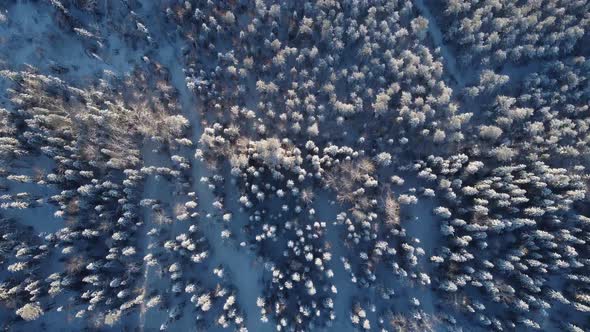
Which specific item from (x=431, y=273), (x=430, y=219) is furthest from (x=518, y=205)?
(x=431, y=273)

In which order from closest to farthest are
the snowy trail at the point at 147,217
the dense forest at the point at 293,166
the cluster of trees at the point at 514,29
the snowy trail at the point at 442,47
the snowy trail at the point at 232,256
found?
the dense forest at the point at 293,166, the snowy trail at the point at 147,217, the snowy trail at the point at 232,256, the cluster of trees at the point at 514,29, the snowy trail at the point at 442,47

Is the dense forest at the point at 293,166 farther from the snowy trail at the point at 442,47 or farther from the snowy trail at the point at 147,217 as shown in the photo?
the snowy trail at the point at 442,47

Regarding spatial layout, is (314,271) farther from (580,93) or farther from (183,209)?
(580,93)

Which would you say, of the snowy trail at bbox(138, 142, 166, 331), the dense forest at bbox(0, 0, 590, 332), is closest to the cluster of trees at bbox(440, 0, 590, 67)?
the dense forest at bbox(0, 0, 590, 332)

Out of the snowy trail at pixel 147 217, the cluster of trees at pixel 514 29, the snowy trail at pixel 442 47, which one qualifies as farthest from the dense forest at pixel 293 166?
the snowy trail at pixel 442 47

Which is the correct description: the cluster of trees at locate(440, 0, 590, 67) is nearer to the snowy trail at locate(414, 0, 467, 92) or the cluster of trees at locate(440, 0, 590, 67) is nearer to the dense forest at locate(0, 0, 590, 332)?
the dense forest at locate(0, 0, 590, 332)

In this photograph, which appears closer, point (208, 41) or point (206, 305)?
point (206, 305)

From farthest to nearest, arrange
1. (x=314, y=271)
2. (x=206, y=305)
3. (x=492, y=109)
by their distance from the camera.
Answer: (x=492, y=109) → (x=314, y=271) → (x=206, y=305)

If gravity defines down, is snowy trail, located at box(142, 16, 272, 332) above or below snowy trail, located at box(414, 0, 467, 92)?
below

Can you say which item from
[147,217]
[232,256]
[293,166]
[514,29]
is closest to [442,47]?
[514,29]

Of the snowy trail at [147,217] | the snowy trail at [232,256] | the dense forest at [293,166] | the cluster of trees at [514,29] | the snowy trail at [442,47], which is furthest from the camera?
the snowy trail at [442,47]

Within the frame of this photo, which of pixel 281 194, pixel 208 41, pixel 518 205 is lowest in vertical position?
pixel 518 205
